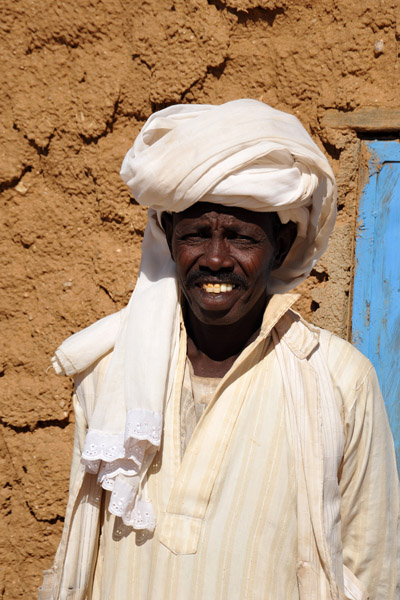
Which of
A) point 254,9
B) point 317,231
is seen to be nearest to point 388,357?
point 317,231

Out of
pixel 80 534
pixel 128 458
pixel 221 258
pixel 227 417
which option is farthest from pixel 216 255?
pixel 80 534

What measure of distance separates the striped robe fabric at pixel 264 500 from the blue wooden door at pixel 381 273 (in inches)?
40.7

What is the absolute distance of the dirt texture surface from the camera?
3068 mm

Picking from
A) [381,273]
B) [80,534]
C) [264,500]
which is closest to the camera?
[264,500]

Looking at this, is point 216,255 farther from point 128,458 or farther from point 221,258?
point 128,458

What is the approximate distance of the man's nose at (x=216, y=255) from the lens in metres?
2.00

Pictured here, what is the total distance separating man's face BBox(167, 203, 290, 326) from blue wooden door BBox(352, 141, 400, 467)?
116 cm

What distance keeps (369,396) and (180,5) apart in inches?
74.9

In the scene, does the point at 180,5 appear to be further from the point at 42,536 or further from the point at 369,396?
the point at 42,536

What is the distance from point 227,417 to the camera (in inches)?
79.0

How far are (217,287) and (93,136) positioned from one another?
4.66ft

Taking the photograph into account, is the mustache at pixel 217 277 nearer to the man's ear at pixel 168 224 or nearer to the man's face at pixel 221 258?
the man's face at pixel 221 258

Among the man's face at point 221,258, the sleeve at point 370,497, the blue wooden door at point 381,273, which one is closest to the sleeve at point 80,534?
the man's face at point 221,258

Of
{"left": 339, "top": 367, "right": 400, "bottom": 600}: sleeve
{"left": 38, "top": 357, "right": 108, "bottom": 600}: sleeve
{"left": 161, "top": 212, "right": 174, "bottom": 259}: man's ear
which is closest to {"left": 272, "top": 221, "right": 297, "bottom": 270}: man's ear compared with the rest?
{"left": 161, "top": 212, "right": 174, "bottom": 259}: man's ear
